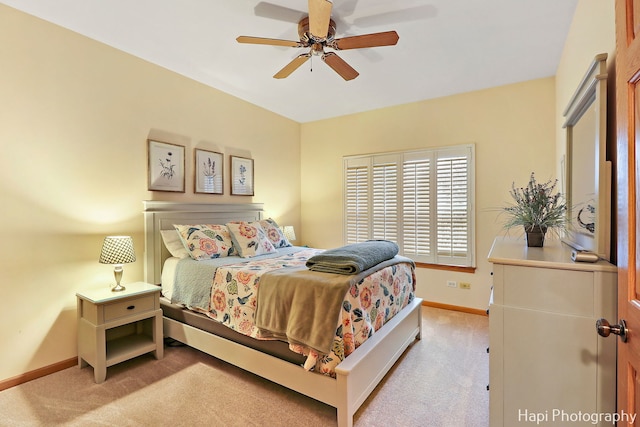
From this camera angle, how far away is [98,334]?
7.22ft

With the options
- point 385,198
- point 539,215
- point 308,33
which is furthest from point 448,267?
point 308,33

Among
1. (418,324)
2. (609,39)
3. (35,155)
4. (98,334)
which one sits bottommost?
(418,324)

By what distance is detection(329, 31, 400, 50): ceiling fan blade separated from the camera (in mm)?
2000

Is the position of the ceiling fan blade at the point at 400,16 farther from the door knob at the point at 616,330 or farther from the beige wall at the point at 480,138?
the door knob at the point at 616,330

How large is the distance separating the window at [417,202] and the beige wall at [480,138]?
13cm

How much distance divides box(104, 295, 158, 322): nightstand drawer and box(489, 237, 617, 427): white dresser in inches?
102

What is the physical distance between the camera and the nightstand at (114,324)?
2213 millimetres

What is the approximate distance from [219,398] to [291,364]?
593 mm

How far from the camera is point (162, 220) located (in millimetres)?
3055

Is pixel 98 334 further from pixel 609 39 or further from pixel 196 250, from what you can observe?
pixel 609 39

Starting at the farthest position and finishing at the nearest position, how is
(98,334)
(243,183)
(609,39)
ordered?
(243,183)
(98,334)
(609,39)

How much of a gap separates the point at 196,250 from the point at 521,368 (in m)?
2.61

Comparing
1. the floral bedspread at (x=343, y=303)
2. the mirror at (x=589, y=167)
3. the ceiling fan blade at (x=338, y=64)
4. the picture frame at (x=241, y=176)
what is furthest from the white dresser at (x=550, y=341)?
the picture frame at (x=241, y=176)

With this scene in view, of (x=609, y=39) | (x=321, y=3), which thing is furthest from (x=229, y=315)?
(x=609, y=39)
